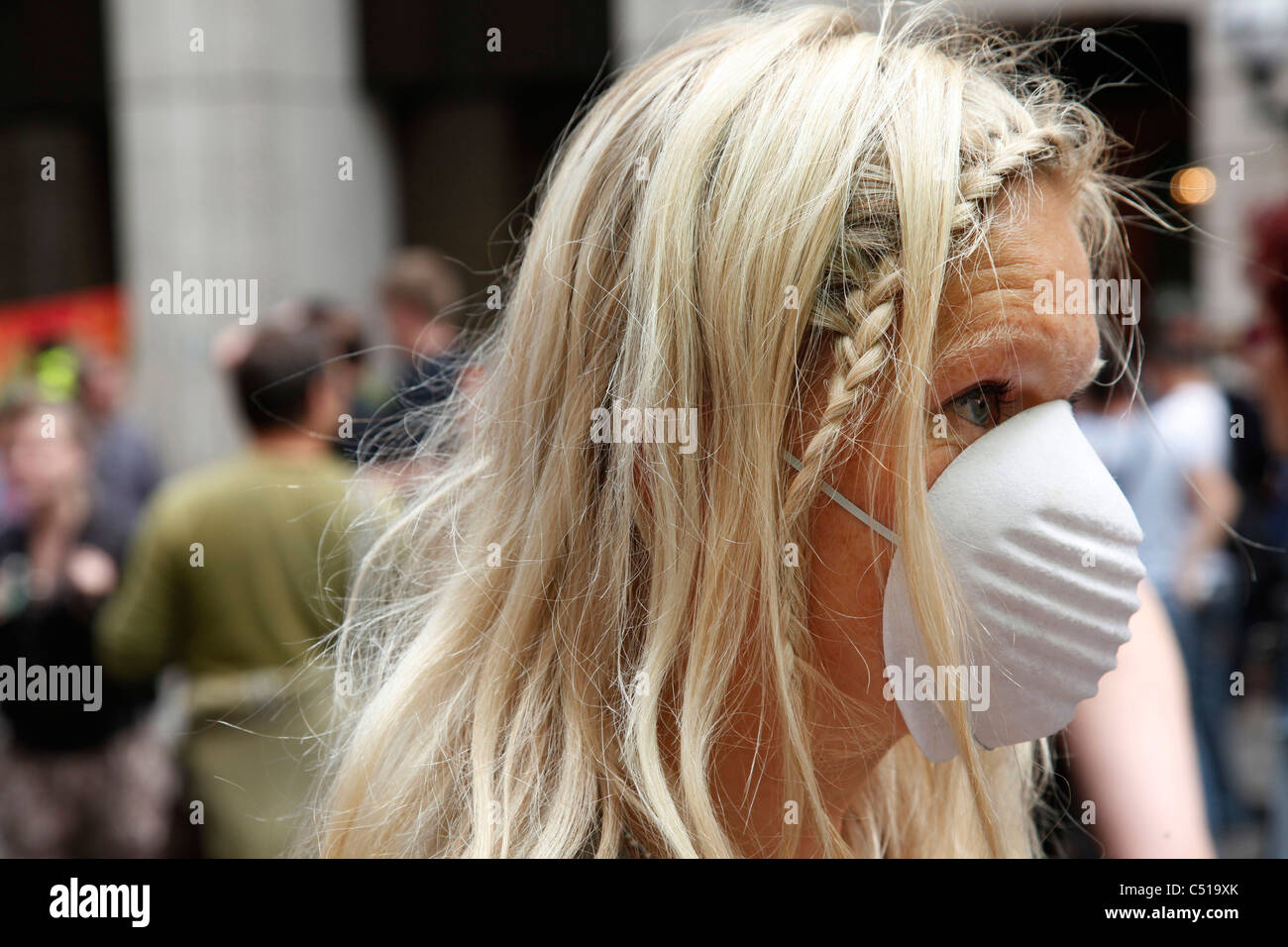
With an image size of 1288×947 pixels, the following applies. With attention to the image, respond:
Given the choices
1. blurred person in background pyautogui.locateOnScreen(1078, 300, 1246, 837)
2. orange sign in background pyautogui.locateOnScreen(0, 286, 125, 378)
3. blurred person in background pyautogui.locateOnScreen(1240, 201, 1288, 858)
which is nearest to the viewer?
blurred person in background pyautogui.locateOnScreen(1240, 201, 1288, 858)

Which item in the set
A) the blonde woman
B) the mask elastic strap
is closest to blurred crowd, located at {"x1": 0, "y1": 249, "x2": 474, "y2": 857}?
the blonde woman

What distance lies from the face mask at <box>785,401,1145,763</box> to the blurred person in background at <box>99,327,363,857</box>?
248cm

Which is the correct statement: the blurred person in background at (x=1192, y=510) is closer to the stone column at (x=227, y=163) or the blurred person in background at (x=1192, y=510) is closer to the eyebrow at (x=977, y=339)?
the eyebrow at (x=977, y=339)

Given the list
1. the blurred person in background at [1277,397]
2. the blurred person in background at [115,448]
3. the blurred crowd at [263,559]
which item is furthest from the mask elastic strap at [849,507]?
the blurred person in background at [115,448]

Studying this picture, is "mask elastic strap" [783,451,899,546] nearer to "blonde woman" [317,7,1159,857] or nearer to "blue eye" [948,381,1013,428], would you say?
"blonde woman" [317,7,1159,857]

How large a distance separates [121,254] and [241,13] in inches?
106

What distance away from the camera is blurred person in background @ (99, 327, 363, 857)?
3.70 meters

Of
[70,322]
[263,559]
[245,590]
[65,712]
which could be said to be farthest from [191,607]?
[70,322]

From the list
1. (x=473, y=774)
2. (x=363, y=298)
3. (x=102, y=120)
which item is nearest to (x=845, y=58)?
(x=473, y=774)

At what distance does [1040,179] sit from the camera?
143 cm

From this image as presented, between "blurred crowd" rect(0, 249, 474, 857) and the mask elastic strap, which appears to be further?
"blurred crowd" rect(0, 249, 474, 857)

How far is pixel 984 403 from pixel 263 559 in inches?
111

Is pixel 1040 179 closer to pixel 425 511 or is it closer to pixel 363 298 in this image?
pixel 425 511

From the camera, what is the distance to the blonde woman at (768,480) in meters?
1.33
